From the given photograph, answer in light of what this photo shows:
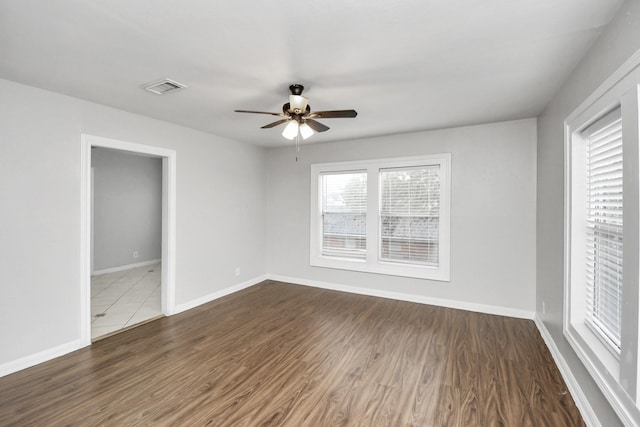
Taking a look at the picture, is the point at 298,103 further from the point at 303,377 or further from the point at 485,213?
the point at 485,213

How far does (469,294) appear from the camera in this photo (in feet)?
13.2

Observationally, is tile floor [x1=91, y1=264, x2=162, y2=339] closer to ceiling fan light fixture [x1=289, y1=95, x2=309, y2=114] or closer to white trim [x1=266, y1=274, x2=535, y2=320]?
white trim [x1=266, y1=274, x2=535, y2=320]

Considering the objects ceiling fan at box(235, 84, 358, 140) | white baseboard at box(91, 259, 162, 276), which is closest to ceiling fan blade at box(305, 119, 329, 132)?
ceiling fan at box(235, 84, 358, 140)

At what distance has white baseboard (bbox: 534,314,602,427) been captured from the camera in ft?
6.25

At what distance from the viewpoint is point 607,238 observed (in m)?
1.98

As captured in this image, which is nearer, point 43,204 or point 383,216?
point 43,204

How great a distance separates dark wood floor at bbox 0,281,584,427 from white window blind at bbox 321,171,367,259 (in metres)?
1.47

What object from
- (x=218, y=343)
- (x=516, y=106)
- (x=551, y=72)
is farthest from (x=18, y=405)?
(x=516, y=106)

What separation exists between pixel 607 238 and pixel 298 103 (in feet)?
7.99

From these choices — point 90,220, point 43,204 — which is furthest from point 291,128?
point 90,220

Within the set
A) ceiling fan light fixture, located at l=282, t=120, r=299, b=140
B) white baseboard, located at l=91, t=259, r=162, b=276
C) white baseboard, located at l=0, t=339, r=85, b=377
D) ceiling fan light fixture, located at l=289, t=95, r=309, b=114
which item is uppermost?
ceiling fan light fixture, located at l=289, t=95, r=309, b=114

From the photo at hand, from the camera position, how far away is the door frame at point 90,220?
298 cm

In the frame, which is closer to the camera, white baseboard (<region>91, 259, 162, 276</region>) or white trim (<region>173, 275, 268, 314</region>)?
white trim (<region>173, 275, 268, 314</region>)

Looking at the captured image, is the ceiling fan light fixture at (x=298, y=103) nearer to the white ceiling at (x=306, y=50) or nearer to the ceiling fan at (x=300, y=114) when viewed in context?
the ceiling fan at (x=300, y=114)
